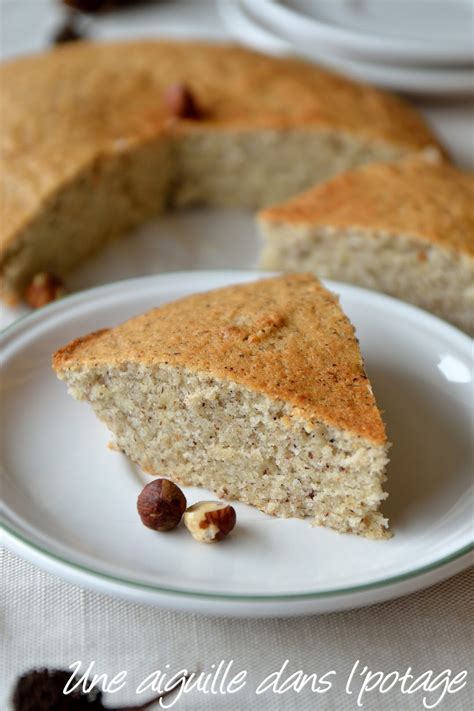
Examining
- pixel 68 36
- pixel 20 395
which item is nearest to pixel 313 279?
pixel 20 395

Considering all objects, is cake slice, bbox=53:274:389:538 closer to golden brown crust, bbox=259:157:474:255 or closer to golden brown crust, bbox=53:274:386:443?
golden brown crust, bbox=53:274:386:443

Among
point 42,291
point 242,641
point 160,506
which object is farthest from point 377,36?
point 242,641

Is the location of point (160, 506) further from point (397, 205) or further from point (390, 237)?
point (397, 205)

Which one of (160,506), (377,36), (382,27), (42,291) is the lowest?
(382,27)

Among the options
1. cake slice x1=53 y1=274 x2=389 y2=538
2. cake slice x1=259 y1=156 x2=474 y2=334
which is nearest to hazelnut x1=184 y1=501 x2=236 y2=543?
cake slice x1=53 y1=274 x2=389 y2=538

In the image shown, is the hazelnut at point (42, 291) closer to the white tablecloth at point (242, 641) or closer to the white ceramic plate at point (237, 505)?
the white ceramic plate at point (237, 505)

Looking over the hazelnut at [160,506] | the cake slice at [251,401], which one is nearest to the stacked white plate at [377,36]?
the cake slice at [251,401]

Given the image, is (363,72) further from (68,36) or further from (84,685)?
(84,685)
